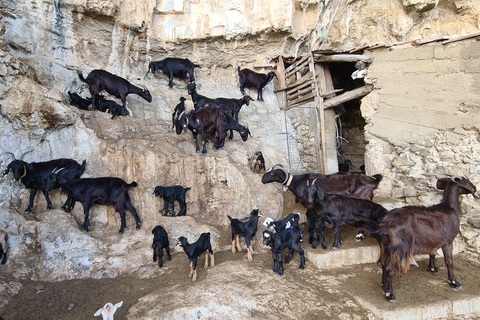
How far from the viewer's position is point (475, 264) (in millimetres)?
5293

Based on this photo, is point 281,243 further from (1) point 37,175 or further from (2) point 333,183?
(1) point 37,175

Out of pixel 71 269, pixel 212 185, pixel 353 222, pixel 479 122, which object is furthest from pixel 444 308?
pixel 71 269

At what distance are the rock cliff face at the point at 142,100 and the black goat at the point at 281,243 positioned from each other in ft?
4.74

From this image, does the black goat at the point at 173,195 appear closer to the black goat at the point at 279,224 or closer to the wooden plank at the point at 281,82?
the black goat at the point at 279,224

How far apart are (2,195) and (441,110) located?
8.62 meters

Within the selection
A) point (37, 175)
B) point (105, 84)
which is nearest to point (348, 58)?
point (105, 84)

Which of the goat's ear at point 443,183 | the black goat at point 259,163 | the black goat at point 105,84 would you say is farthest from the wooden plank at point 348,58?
the black goat at point 105,84

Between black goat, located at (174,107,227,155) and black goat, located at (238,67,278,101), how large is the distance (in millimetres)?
3209

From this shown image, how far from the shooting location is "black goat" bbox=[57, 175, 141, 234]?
5.70 metres

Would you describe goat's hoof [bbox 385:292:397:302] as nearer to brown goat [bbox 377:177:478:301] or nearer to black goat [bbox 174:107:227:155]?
brown goat [bbox 377:177:478:301]

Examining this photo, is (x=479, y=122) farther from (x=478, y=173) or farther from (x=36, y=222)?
(x=36, y=222)

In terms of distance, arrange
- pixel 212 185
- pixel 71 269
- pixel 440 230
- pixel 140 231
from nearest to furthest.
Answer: pixel 440 230 < pixel 71 269 < pixel 140 231 < pixel 212 185

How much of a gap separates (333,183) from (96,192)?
4.81m

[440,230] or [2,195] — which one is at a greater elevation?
[2,195]
